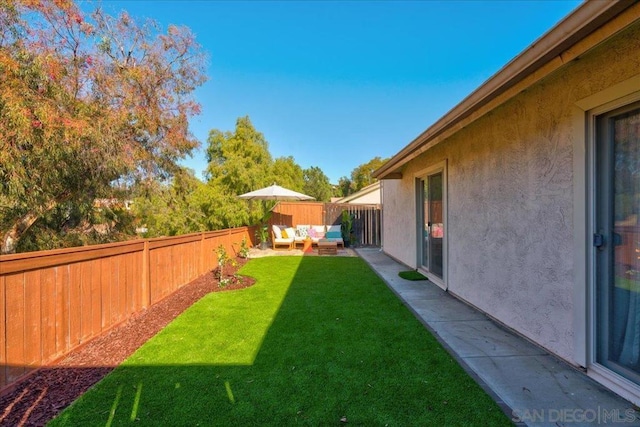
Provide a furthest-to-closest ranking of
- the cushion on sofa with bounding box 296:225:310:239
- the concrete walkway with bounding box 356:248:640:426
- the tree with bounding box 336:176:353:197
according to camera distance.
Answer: the tree with bounding box 336:176:353:197, the cushion on sofa with bounding box 296:225:310:239, the concrete walkway with bounding box 356:248:640:426

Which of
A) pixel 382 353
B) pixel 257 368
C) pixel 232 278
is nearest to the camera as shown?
pixel 257 368

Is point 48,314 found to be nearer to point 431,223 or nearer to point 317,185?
point 431,223

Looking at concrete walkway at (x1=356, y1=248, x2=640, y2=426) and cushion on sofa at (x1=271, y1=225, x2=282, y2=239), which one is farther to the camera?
cushion on sofa at (x1=271, y1=225, x2=282, y2=239)

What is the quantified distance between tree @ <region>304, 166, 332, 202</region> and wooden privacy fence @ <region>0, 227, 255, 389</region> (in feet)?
116

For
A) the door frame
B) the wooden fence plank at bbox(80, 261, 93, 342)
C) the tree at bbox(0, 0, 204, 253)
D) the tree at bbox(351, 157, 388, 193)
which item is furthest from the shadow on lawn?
the tree at bbox(351, 157, 388, 193)

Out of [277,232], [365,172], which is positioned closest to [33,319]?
[277,232]

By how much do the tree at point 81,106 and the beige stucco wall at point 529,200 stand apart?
6672 mm

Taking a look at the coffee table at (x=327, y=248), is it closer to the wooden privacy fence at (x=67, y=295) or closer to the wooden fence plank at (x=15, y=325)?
the wooden privacy fence at (x=67, y=295)

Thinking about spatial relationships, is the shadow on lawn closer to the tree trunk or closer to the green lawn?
the green lawn

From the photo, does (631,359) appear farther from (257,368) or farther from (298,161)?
(298,161)

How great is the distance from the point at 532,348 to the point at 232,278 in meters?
5.55

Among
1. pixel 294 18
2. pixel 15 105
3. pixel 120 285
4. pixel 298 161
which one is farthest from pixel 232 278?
pixel 298 161

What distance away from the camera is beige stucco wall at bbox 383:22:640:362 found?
2725mm

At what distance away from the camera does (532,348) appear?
3227mm
